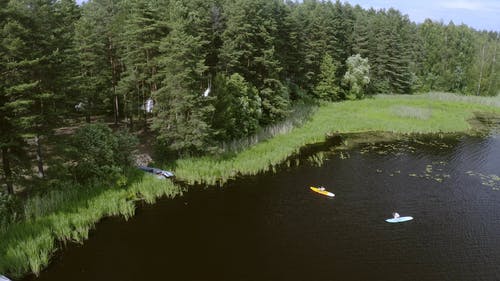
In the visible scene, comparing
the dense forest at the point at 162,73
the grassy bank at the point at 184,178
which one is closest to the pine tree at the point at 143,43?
the dense forest at the point at 162,73

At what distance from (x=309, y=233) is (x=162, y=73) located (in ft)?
59.0

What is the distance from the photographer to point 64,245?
1892cm

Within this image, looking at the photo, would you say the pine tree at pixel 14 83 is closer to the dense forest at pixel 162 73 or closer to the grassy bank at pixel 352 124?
the dense forest at pixel 162 73

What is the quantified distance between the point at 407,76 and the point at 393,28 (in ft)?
37.7

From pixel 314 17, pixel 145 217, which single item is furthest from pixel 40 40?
pixel 314 17

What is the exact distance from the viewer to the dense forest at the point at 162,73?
21.3 meters

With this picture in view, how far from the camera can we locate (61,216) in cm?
2000

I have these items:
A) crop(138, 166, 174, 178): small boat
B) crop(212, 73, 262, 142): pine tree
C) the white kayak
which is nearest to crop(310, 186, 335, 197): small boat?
the white kayak

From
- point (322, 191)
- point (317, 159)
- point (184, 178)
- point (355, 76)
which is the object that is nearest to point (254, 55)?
point (317, 159)

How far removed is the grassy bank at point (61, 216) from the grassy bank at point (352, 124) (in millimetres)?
4169

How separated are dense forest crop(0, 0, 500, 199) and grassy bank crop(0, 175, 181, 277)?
5.93 feet

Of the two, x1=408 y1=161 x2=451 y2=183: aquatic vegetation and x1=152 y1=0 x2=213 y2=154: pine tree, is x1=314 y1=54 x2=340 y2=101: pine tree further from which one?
x1=152 y1=0 x2=213 y2=154: pine tree

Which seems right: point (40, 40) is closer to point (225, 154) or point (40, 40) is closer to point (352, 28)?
point (225, 154)

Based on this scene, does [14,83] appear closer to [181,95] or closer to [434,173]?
[181,95]
